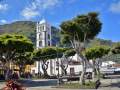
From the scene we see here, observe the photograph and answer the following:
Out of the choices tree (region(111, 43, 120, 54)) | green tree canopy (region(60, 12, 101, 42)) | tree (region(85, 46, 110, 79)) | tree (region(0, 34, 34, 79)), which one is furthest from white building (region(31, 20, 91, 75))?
green tree canopy (region(60, 12, 101, 42))

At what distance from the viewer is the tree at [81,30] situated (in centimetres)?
4253

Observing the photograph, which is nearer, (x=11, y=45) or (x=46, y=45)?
(x=11, y=45)

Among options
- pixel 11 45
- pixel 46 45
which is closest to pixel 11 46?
pixel 11 45

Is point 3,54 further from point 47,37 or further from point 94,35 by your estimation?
point 47,37

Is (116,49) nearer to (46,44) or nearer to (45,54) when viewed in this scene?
(45,54)

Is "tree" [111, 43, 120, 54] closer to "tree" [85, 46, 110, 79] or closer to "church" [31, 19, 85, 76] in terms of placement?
"tree" [85, 46, 110, 79]

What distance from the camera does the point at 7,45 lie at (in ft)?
172

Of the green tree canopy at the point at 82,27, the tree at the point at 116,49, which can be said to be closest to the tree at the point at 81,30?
the green tree canopy at the point at 82,27

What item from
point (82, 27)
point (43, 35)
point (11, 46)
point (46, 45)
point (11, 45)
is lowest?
point (11, 46)

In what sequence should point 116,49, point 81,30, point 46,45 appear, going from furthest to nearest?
point 46,45 < point 116,49 < point 81,30

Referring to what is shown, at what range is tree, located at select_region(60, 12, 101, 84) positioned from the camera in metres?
42.5

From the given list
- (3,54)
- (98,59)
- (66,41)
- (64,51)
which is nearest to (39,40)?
(64,51)

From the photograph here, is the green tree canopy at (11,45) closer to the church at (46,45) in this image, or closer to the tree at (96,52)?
the tree at (96,52)

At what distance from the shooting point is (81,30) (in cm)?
4369
